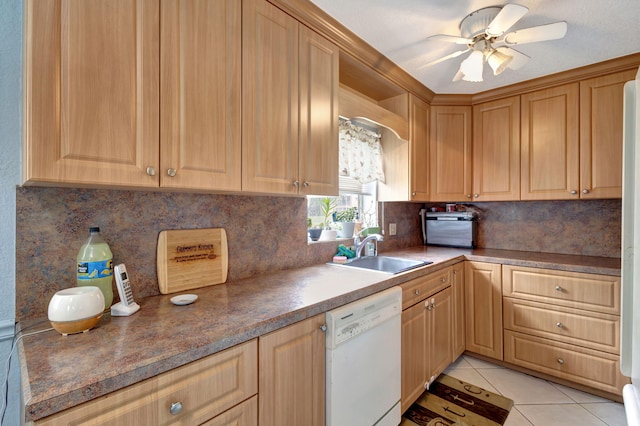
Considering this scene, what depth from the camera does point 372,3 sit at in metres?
1.55

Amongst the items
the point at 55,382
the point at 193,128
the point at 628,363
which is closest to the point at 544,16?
the point at 628,363

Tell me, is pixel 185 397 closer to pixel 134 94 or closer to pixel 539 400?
pixel 134 94

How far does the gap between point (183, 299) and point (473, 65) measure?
205cm

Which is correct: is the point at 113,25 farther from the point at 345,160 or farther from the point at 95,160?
the point at 345,160

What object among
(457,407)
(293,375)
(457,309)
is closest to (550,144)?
(457,309)

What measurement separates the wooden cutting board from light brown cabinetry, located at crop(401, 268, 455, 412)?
3.44 feet

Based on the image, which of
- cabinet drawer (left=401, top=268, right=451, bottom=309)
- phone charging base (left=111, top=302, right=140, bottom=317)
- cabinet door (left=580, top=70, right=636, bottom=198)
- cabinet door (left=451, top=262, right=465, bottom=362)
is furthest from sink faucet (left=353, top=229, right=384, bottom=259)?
cabinet door (left=580, top=70, right=636, bottom=198)

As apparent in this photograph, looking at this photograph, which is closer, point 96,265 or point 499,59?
point 96,265

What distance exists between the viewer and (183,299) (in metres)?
1.20

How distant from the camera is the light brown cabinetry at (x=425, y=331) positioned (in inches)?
69.5

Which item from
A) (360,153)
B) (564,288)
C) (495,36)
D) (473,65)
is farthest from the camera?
(360,153)

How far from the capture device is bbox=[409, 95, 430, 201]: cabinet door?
257 centimetres

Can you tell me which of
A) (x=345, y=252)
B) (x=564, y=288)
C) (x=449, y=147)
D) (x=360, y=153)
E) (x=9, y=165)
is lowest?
(x=564, y=288)

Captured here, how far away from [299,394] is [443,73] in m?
2.43
